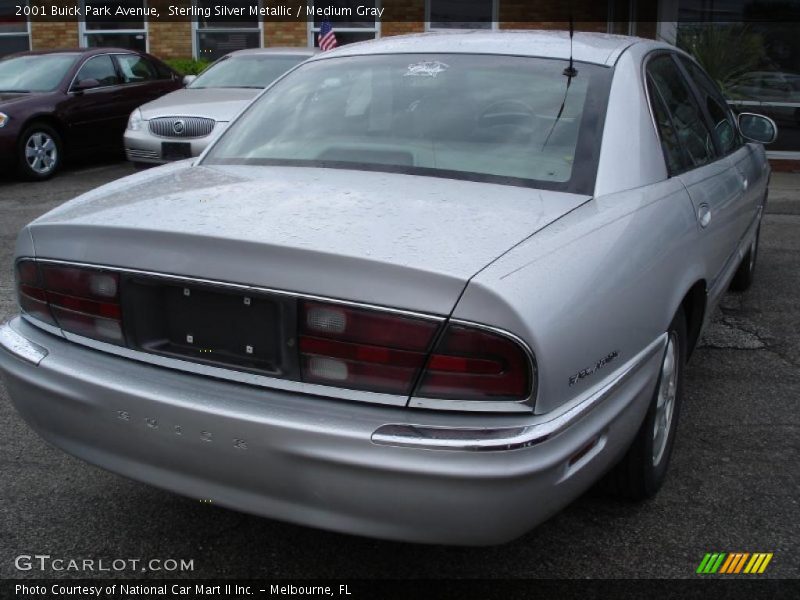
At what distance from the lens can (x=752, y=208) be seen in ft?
15.0

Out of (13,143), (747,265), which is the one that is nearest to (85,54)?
(13,143)

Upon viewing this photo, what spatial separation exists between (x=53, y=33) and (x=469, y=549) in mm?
16663

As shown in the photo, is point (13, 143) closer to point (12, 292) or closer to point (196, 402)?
point (12, 292)

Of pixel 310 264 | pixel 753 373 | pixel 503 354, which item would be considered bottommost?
pixel 753 373

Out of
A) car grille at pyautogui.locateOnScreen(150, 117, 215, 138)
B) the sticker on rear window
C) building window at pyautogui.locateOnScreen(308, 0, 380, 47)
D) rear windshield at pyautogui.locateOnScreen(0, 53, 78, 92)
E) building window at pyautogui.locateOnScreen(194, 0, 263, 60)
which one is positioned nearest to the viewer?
the sticker on rear window

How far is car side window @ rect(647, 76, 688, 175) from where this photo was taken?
325 cm

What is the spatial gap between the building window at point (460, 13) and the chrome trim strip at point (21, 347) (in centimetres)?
1402

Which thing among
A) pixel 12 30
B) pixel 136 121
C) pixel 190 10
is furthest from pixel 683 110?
pixel 12 30

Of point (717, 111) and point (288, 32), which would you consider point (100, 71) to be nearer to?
point (288, 32)

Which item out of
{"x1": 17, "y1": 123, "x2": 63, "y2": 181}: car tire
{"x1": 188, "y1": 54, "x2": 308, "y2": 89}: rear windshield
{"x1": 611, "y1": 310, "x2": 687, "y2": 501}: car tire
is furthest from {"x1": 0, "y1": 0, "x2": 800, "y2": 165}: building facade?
{"x1": 611, "y1": 310, "x2": 687, "y2": 501}: car tire

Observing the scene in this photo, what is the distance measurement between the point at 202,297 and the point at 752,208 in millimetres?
3196

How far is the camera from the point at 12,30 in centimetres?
1712

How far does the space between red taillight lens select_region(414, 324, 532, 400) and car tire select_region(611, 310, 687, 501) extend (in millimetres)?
887

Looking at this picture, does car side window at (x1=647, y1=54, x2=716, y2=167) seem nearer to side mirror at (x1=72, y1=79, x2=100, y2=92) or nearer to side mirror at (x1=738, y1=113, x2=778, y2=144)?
side mirror at (x1=738, y1=113, x2=778, y2=144)
